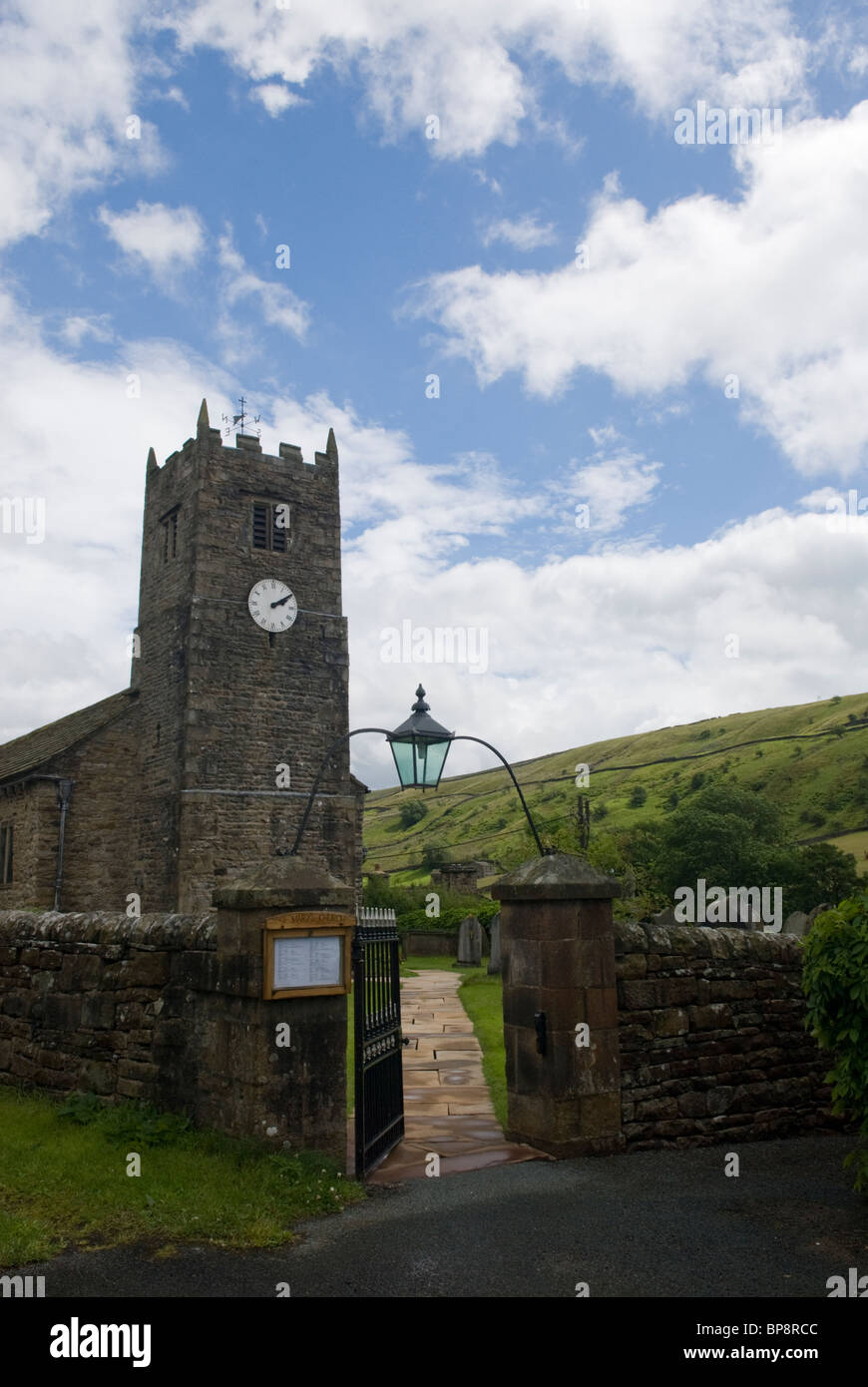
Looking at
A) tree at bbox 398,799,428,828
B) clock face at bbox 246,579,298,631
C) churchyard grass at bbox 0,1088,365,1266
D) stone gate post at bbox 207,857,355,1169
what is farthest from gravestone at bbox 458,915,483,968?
tree at bbox 398,799,428,828

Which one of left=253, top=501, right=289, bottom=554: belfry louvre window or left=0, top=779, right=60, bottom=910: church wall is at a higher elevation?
left=253, top=501, right=289, bottom=554: belfry louvre window

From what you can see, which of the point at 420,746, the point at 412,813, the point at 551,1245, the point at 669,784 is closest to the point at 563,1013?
the point at 551,1245

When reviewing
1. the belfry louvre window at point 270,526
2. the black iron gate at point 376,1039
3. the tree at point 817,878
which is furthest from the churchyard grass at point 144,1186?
the tree at point 817,878

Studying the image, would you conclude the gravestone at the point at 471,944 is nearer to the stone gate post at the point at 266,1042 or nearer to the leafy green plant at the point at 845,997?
the stone gate post at the point at 266,1042

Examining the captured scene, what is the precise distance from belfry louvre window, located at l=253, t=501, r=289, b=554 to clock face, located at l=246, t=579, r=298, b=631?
112cm

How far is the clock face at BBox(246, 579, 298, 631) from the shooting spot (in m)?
25.7

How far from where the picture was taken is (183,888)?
23203 mm

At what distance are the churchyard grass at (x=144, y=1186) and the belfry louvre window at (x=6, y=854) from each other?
1992 cm

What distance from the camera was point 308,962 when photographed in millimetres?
6469

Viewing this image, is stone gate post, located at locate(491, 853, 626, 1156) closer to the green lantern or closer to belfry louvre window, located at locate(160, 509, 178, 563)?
the green lantern

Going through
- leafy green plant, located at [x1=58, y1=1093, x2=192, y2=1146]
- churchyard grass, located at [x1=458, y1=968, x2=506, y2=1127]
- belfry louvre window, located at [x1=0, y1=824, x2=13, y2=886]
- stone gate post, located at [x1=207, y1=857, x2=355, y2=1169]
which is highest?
belfry louvre window, located at [x1=0, y1=824, x2=13, y2=886]

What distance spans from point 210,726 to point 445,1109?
17.2 m
